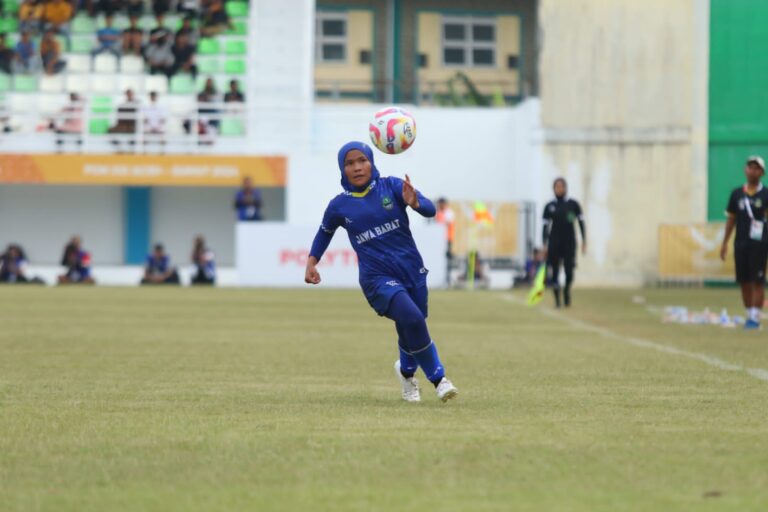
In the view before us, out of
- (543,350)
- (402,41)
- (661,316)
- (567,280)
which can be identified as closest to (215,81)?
(402,41)

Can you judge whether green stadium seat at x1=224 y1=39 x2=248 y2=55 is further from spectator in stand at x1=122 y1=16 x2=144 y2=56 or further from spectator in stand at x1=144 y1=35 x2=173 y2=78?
spectator in stand at x1=122 y1=16 x2=144 y2=56

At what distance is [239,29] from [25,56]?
5726mm

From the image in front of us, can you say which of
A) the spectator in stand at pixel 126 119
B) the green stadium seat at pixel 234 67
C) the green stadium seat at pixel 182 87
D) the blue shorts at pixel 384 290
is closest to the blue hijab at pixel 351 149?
the blue shorts at pixel 384 290

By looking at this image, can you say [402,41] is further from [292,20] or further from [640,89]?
[640,89]

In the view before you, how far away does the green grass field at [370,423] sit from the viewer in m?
6.79

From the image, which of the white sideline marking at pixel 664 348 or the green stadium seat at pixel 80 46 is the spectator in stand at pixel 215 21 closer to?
the green stadium seat at pixel 80 46

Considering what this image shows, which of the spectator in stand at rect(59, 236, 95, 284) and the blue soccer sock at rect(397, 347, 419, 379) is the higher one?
the blue soccer sock at rect(397, 347, 419, 379)

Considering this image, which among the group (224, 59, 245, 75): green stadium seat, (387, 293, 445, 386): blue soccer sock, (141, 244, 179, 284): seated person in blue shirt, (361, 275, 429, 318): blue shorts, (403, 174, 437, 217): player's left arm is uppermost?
(224, 59, 245, 75): green stadium seat

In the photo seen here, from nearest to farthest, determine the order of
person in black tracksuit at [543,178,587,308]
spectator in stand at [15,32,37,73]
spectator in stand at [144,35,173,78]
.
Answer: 1. person in black tracksuit at [543,178,587,308]
2. spectator in stand at [144,35,173,78]
3. spectator in stand at [15,32,37,73]

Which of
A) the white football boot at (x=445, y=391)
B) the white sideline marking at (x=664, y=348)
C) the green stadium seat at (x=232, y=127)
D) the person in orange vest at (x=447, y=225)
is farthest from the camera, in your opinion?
the green stadium seat at (x=232, y=127)

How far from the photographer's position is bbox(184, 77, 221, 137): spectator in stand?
41438 millimetres

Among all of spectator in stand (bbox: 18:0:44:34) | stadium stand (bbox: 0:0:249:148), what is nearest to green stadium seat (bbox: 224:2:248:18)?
stadium stand (bbox: 0:0:249:148)

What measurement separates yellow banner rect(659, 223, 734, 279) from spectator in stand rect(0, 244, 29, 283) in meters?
14.5

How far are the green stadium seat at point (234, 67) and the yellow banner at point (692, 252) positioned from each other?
1241 cm
